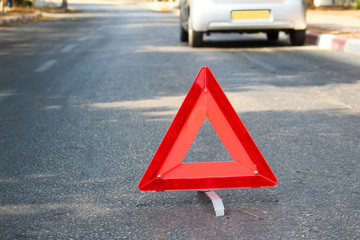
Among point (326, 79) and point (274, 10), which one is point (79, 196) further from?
point (274, 10)

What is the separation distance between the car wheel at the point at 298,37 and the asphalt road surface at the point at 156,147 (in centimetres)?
205

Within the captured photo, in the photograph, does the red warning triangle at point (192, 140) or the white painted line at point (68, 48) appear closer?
the red warning triangle at point (192, 140)

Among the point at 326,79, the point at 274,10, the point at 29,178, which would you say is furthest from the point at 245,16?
the point at 29,178

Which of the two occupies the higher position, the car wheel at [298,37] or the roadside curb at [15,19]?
the car wheel at [298,37]

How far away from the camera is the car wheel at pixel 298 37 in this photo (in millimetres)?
10973

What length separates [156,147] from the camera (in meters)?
4.13

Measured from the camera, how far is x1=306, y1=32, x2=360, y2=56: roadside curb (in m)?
9.84

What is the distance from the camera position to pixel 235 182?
2.91 m

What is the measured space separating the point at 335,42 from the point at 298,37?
77 cm

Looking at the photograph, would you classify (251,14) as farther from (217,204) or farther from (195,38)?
(217,204)

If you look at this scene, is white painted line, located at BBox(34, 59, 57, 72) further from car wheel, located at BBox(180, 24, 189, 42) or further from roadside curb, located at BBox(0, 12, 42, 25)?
roadside curb, located at BBox(0, 12, 42, 25)

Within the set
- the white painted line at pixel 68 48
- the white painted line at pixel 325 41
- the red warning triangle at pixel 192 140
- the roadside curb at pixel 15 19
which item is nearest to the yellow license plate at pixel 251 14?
the white painted line at pixel 325 41

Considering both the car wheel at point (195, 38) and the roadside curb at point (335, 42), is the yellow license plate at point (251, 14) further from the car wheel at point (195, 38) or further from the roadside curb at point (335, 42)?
the roadside curb at point (335, 42)

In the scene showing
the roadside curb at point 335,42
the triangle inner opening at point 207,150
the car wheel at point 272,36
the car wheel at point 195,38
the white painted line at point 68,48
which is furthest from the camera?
the car wheel at point 272,36
